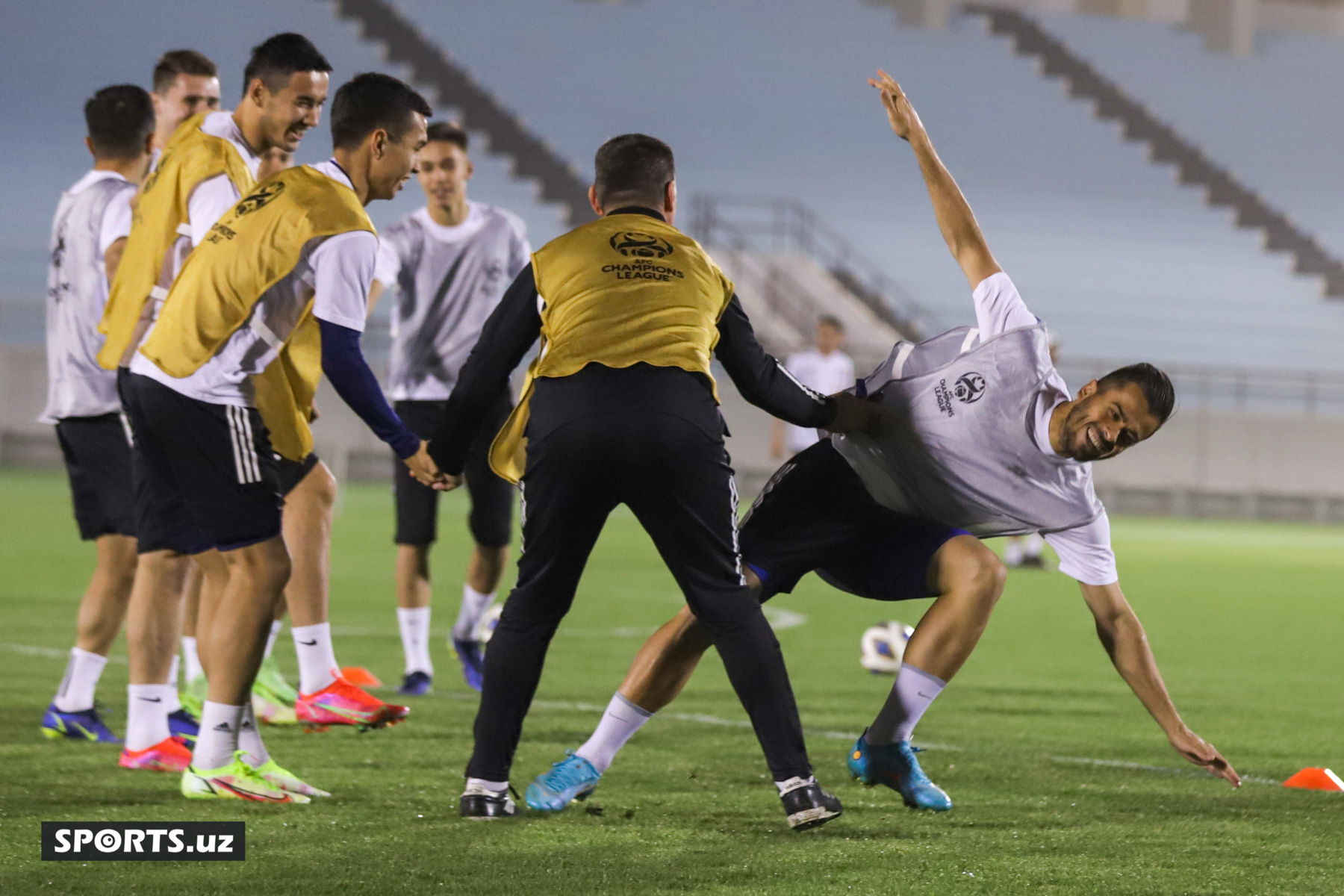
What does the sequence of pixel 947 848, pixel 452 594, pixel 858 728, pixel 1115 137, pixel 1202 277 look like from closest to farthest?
pixel 947 848, pixel 858 728, pixel 452 594, pixel 1202 277, pixel 1115 137

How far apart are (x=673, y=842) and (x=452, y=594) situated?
816cm

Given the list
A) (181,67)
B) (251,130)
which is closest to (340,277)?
(251,130)

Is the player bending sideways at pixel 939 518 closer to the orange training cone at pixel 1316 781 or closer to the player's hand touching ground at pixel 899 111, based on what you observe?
the player's hand touching ground at pixel 899 111

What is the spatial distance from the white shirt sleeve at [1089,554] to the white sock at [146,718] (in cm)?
270

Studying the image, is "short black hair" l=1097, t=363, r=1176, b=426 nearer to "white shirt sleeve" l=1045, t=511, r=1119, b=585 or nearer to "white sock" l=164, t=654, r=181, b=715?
"white shirt sleeve" l=1045, t=511, r=1119, b=585

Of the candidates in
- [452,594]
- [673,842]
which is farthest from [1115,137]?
[673,842]

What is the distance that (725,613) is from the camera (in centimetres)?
424

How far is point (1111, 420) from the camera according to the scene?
4.34 m

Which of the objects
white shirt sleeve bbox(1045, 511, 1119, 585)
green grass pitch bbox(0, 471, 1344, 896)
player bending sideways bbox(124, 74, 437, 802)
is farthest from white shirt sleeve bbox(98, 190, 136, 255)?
white shirt sleeve bbox(1045, 511, 1119, 585)

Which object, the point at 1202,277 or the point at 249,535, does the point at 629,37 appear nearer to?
the point at 1202,277

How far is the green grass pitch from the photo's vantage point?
3807mm

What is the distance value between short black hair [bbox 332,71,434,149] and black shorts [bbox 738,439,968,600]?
146 cm

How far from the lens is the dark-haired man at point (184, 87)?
5918 millimetres

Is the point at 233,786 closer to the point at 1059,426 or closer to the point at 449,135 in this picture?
the point at 1059,426
